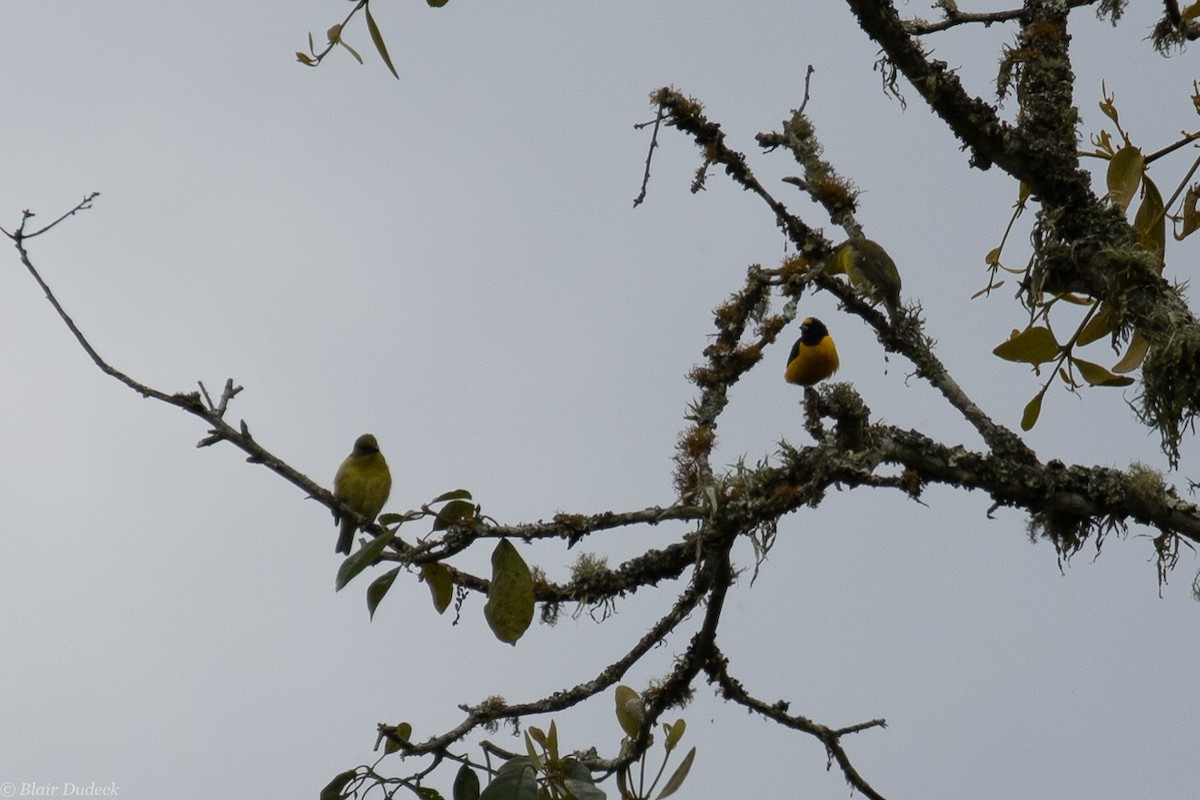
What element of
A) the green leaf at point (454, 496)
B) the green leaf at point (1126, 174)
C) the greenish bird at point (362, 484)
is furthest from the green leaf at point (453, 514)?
the greenish bird at point (362, 484)

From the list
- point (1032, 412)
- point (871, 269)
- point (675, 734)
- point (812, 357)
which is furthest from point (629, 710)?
point (812, 357)

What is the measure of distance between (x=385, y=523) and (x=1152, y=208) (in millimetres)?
2145

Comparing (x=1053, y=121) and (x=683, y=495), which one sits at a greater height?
(x=1053, y=121)

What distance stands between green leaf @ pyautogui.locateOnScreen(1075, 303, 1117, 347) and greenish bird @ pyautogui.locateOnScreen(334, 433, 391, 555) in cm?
421

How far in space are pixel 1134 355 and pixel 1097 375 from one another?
6.0 inches

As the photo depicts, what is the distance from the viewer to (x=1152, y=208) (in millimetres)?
3109

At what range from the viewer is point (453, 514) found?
8.95 ft

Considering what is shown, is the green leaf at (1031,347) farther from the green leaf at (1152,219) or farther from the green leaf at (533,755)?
the green leaf at (533,755)

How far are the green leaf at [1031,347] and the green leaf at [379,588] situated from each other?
166cm

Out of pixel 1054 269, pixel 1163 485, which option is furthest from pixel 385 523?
pixel 1163 485

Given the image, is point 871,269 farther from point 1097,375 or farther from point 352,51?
point 352,51

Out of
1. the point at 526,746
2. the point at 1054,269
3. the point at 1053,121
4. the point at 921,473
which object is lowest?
the point at 526,746

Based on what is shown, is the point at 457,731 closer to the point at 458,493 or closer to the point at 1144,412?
the point at 458,493

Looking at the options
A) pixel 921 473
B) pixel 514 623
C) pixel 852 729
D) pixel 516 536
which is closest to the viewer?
pixel 514 623
